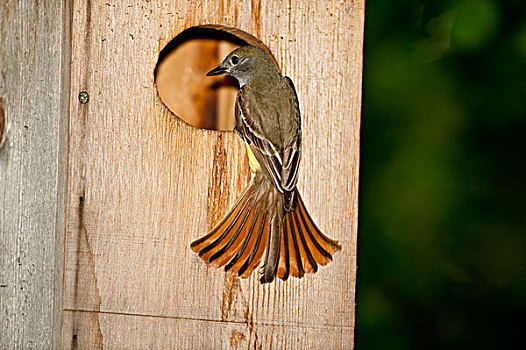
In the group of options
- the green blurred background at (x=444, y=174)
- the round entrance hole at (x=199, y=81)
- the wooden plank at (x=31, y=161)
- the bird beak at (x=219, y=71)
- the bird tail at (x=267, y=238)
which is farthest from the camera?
the green blurred background at (x=444, y=174)

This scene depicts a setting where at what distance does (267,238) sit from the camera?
225 centimetres

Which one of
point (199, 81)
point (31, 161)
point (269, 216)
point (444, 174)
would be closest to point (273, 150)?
point (269, 216)

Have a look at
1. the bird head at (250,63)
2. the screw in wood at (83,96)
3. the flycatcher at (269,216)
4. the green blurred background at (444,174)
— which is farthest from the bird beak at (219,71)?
the green blurred background at (444,174)

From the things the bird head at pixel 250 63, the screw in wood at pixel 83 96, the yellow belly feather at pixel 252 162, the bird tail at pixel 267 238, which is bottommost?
the bird tail at pixel 267 238

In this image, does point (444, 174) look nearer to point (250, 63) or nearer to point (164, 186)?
point (250, 63)

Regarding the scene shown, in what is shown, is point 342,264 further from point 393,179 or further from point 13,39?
point 13,39

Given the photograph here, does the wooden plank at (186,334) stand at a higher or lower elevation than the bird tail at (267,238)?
lower

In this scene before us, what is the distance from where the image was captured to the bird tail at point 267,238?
7.36 feet

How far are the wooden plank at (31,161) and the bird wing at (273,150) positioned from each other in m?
0.55

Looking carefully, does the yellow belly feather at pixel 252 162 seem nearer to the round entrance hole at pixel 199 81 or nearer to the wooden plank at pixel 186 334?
the wooden plank at pixel 186 334

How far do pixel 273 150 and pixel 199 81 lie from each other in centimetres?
86

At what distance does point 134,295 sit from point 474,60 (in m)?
1.79

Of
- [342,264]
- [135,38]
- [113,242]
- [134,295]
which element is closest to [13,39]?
[135,38]

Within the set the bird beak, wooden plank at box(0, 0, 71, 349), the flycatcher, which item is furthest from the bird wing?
wooden plank at box(0, 0, 71, 349)
